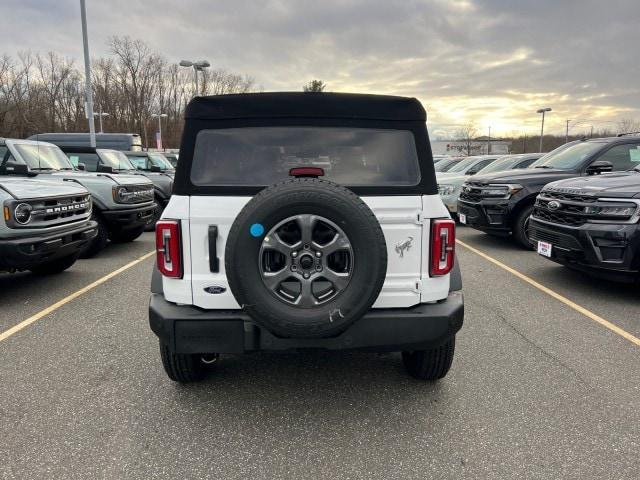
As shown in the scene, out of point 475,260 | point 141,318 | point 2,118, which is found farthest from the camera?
point 2,118

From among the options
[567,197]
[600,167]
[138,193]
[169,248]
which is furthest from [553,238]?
[138,193]

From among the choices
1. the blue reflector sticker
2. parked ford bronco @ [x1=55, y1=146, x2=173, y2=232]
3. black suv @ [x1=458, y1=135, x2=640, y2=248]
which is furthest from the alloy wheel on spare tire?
parked ford bronco @ [x1=55, y1=146, x2=173, y2=232]

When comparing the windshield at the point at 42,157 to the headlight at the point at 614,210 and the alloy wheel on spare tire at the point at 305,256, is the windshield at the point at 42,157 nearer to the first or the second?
the alloy wheel on spare tire at the point at 305,256

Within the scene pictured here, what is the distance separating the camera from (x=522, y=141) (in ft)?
252

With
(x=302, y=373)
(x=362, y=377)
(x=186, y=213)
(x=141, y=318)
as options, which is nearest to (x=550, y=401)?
(x=362, y=377)

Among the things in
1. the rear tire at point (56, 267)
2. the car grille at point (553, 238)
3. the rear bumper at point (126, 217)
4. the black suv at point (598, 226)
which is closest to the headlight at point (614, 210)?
the black suv at point (598, 226)

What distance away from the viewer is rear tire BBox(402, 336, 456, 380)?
2.97 metres

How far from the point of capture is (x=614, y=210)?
4.86 meters

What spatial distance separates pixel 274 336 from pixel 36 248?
11.7ft

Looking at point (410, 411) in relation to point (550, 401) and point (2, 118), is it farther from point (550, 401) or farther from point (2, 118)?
point (2, 118)

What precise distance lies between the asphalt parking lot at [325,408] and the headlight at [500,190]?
3510 mm

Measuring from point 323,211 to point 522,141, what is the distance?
8356cm

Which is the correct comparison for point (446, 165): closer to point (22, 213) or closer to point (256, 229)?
point (22, 213)

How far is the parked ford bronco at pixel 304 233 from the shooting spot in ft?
7.54
